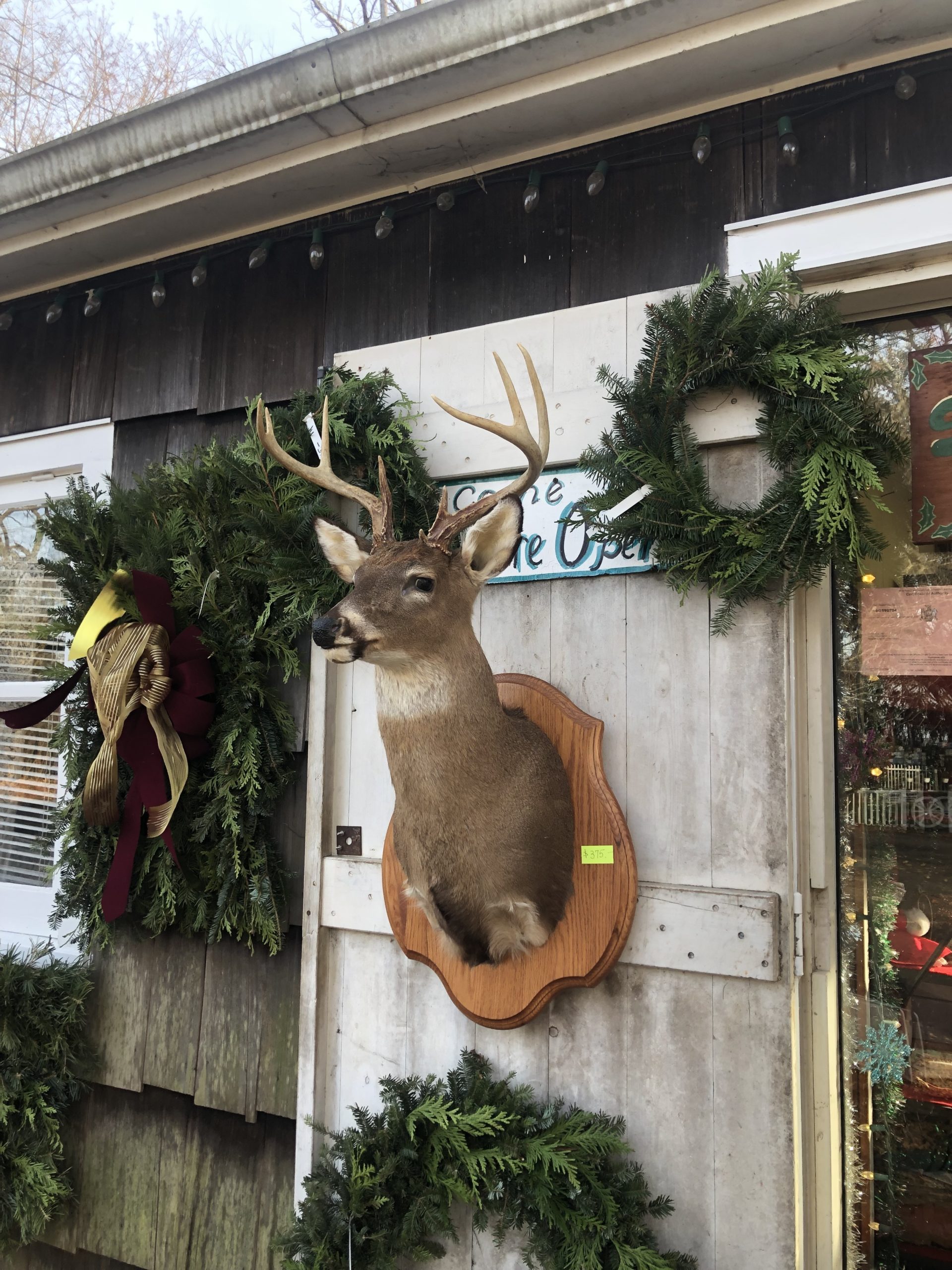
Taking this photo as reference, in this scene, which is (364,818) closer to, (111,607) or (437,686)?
(437,686)

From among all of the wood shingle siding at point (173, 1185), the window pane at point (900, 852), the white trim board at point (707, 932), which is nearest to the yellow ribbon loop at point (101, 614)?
the wood shingle siding at point (173, 1185)

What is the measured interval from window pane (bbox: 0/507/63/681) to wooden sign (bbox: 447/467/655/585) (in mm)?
1980

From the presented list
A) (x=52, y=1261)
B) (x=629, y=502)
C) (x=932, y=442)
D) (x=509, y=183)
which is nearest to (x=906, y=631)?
(x=932, y=442)

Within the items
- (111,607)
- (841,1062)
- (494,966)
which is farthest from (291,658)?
(841,1062)

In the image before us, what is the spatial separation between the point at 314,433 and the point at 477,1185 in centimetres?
178

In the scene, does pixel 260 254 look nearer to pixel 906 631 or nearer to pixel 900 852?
pixel 906 631

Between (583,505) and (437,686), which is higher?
(583,505)

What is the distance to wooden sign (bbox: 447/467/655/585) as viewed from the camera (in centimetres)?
201

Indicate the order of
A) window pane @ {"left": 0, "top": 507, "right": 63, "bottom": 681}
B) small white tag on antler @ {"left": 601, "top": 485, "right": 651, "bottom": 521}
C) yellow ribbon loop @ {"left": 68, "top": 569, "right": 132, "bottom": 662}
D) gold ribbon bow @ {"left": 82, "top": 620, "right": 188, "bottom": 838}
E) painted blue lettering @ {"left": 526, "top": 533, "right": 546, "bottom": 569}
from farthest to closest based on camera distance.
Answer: window pane @ {"left": 0, "top": 507, "right": 63, "bottom": 681}
yellow ribbon loop @ {"left": 68, "top": 569, "right": 132, "bottom": 662}
gold ribbon bow @ {"left": 82, "top": 620, "right": 188, "bottom": 838}
painted blue lettering @ {"left": 526, "top": 533, "right": 546, "bottom": 569}
small white tag on antler @ {"left": 601, "top": 485, "right": 651, "bottom": 521}

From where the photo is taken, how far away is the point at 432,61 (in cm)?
204

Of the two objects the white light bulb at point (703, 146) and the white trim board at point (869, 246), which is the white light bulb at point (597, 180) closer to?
the white light bulb at point (703, 146)

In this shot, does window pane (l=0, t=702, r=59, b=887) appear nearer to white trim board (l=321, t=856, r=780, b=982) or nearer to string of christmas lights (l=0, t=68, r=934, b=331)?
string of christmas lights (l=0, t=68, r=934, b=331)

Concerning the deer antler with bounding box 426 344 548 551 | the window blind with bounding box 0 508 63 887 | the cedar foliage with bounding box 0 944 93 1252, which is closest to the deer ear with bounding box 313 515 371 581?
the deer antler with bounding box 426 344 548 551

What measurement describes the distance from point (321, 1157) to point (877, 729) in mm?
1729
